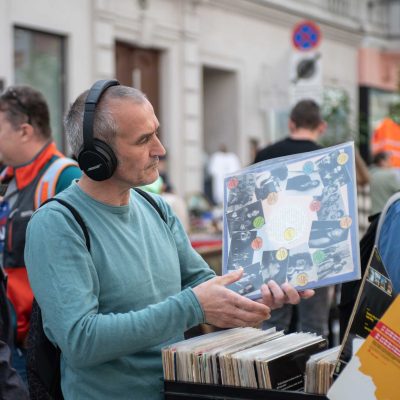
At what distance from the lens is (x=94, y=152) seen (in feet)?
7.95

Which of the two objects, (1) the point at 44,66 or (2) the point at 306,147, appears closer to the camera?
(2) the point at 306,147

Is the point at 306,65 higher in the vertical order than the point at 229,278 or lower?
higher

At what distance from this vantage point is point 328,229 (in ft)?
7.36

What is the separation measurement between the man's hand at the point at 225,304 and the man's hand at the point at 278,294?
31 mm

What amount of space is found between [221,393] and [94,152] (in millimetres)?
750

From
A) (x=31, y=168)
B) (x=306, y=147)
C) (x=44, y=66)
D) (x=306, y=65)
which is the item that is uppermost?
(x=44, y=66)

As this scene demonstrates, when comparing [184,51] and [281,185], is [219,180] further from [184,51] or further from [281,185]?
[281,185]

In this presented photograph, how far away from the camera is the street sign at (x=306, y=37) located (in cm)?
1018

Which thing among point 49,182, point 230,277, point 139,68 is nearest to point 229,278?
point 230,277

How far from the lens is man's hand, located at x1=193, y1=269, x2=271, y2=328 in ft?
7.46

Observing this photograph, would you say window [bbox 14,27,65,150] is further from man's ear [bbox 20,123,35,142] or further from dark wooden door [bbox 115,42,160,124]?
man's ear [bbox 20,123,35,142]

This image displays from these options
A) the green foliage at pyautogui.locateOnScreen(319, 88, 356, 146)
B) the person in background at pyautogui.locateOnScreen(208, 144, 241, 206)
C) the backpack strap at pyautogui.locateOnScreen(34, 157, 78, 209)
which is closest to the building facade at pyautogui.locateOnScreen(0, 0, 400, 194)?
the person in background at pyautogui.locateOnScreen(208, 144, 241, 206)

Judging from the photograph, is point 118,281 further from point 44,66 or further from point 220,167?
point 220,167

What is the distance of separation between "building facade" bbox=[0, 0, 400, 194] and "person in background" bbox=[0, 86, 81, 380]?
6358 millimetres
